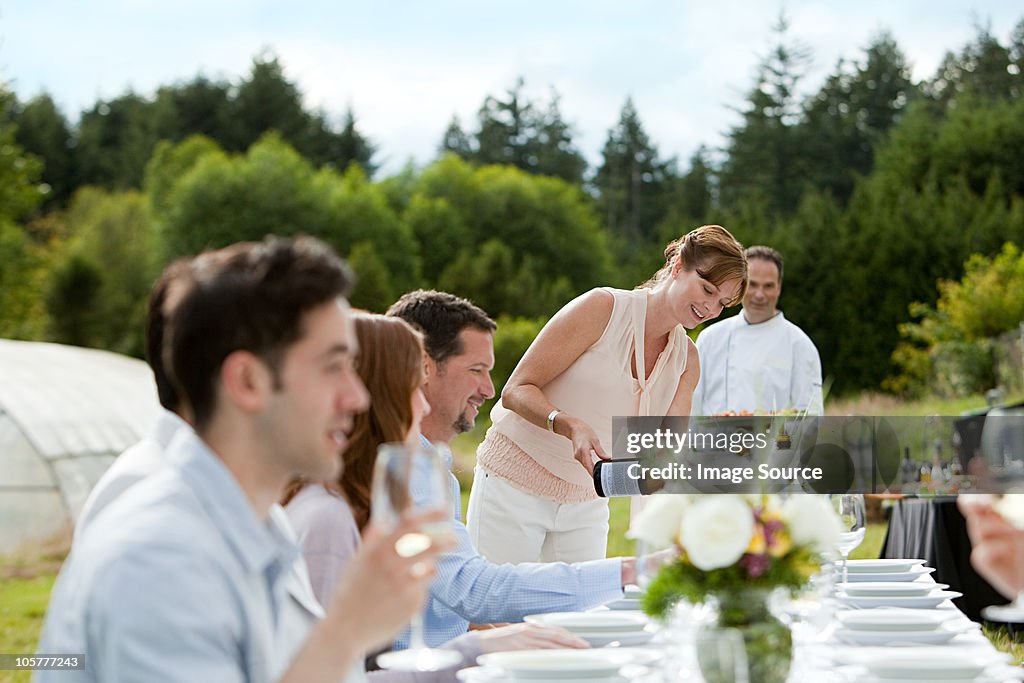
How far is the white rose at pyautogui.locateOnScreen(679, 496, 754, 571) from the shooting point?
1733 mm

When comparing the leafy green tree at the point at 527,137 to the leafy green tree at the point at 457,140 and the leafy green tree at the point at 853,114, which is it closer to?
the leafy green tree at the point at 457,140

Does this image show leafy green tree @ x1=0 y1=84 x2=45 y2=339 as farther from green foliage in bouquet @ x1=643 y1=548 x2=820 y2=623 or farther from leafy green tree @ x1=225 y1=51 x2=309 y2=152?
green foliage in bouquet @ x1=643 y1=548 x2=820 y2=623

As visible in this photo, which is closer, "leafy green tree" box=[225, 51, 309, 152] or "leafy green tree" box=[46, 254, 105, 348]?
"leafy green tree" box=[46, 254, 105, 348]

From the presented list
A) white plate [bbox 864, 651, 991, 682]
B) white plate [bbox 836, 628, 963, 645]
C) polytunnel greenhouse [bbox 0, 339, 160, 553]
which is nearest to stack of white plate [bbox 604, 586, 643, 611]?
white plate [bbox 836, 628, 963, 645]

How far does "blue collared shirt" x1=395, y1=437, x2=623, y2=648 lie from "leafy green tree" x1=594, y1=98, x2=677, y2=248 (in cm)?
3648

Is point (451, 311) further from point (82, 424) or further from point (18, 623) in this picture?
point (82, 424)

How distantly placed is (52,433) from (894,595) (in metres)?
9.63

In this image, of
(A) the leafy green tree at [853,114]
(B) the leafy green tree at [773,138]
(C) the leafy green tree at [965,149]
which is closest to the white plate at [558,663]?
(C) the leafy green tree at [965,149]

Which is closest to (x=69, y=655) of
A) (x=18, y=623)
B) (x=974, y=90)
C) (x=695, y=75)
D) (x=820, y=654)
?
(x=820, y=654)

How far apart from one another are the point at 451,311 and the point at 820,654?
4.78ft

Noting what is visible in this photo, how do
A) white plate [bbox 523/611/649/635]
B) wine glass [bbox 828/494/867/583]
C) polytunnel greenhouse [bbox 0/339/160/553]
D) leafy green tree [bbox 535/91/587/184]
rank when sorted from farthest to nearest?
leafy green tree [bbox 535/91/587/184], polytunnel greenhouse [bbox 0/339/160/553], wine glass [bbox 828/494/867/583], white plate [bbox 523/611/649/635]

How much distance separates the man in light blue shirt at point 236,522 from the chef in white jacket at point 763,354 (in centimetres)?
480

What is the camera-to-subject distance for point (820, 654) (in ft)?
7.04

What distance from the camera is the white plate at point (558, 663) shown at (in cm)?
194
